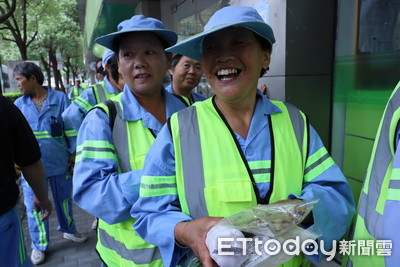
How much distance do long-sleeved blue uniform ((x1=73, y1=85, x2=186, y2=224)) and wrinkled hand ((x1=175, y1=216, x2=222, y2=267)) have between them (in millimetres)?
447

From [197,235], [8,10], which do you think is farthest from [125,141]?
[8,10]

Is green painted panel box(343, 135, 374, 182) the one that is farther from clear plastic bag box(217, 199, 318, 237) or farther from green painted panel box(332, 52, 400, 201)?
clear plastic bag box(217, 199, 318, 237)

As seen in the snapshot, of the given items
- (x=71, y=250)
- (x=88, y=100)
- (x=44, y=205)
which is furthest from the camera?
(x=71, y=250)

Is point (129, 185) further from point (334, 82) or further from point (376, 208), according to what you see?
point (334, 82)

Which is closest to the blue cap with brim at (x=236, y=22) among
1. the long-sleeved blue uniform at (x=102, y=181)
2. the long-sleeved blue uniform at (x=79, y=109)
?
the long-sleeved blue uniform at (x=102, y=181)

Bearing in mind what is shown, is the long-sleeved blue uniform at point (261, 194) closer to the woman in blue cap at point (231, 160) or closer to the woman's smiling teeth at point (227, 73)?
the woman in blue cap at point (231, 160)

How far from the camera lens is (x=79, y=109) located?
3.75 meters

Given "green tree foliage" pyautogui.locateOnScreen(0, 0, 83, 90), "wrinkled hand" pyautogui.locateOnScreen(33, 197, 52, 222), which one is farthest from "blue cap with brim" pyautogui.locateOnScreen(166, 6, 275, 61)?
"green tree foliage" pyautogui.locateOnScreen(0, 0, 83, 90)

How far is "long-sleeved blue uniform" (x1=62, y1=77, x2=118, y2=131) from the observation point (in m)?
3.75

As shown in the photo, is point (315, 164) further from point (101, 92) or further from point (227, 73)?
point (101, 92)

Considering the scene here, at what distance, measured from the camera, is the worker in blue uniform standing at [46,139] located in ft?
12.7

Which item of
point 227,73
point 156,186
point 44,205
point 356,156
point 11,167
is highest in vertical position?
point 227,73

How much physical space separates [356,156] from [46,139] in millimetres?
3568

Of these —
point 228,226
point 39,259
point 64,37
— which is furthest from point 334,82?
point 64,37
